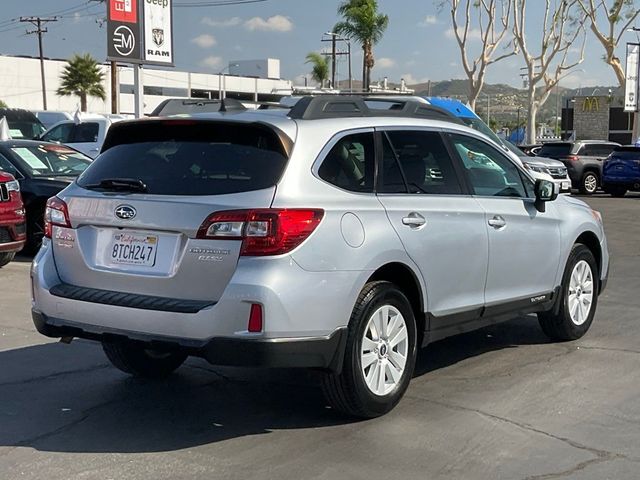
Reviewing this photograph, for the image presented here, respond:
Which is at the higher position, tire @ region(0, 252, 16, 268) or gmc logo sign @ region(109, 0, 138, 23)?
gmc logo sign @ region(109, 0, 138, 23)

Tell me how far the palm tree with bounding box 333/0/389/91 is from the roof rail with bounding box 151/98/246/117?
37.4 m

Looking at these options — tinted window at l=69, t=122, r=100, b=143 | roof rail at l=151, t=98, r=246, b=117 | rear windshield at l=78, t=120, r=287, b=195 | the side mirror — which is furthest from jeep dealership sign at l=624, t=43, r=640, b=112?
rear windshield at l=78, t=120, r=287, b=195

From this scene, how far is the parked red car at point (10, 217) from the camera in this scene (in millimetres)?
10289

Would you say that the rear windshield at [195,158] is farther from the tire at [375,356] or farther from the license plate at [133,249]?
the tire at [375,356]

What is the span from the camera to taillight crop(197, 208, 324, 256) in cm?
455

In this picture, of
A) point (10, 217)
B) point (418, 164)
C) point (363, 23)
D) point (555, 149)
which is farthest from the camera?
point (363, 23)

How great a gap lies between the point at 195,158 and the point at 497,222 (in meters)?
2.30

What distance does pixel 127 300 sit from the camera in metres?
4.84

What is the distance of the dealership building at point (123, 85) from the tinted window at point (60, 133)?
44785 mm

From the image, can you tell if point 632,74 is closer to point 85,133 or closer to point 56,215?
point 85,133

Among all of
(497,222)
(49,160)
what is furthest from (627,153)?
(497,222)

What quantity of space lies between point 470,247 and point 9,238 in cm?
658

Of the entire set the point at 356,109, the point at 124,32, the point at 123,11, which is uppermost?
the point at 123,11

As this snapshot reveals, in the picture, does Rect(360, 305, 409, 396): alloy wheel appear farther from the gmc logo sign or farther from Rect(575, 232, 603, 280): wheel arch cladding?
the gmc logo sign
